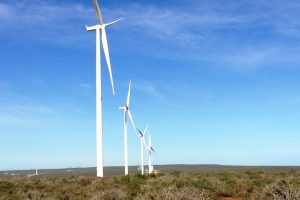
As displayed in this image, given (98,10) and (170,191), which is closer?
(170,191)

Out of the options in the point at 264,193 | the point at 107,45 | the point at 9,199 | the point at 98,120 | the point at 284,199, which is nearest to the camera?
the point at 284,199

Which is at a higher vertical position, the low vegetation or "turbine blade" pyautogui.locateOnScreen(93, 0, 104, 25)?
"turbine blade" pyautogui.locateOnScreen(93, 0, 104, 25)

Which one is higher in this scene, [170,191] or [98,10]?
[98,10]

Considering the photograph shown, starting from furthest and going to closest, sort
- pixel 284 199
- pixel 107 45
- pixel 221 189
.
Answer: pixel 107 45, pixel 221 189, pixel 284 199

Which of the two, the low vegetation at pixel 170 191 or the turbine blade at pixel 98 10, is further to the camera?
the turbine blade at pixel 98 10

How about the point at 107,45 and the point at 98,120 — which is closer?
the point at 98,120

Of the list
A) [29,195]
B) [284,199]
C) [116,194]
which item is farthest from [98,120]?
[284,199]

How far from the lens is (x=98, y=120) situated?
4006 cm

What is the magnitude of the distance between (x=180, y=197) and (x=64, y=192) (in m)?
12.5

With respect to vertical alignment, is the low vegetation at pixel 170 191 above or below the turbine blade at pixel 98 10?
below

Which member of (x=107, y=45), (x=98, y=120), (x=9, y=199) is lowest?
(x=9, y=199)

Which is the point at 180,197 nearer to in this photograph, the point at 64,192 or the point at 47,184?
the point at 64,192

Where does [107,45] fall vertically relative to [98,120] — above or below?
above

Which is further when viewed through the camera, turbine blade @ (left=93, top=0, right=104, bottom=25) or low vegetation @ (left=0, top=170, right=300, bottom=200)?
turbine blade @ (left=93, top=0, right=104, bottom=25)
